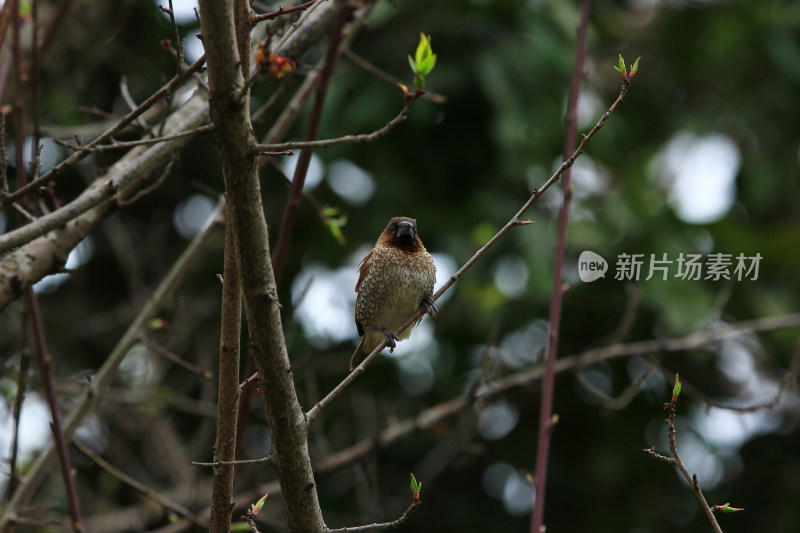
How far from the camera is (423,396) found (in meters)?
6.57

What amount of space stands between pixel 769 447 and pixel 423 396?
3086 mm

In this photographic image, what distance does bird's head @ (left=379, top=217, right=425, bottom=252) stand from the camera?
3.86 metres

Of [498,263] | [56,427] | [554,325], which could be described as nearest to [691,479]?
[554,325]

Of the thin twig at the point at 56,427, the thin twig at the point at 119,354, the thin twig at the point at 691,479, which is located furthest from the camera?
the thin twig at the point at 119,354

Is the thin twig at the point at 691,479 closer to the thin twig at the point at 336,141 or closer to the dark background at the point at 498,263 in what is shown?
the thin twig at the point at 336,141

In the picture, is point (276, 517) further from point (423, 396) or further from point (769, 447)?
point (769, 447)

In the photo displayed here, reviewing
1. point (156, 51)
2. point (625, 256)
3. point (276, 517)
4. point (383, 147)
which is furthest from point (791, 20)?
point (276, 517)

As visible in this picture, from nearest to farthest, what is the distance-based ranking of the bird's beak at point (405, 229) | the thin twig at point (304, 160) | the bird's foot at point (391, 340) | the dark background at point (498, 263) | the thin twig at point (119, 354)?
the thin twig at point (304, 160), the bird's foot at point (391, 340), the thin twig at point (119, 354), the bird's beak at point (405, 229), the dark background at point (498, 263)

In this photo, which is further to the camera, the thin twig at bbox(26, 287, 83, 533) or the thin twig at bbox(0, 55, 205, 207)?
the thin twig at bbox(26, 287, 83, 533)

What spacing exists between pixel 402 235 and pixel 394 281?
229 mm

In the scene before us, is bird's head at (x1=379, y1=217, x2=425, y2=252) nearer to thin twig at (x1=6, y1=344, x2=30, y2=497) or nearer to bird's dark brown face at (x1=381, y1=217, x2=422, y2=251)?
bird's dark brown face at (x1=381, y1=217, x2=422, y2=251)

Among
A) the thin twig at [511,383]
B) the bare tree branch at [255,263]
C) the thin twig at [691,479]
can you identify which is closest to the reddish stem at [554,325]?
the thin twig at [691,479]

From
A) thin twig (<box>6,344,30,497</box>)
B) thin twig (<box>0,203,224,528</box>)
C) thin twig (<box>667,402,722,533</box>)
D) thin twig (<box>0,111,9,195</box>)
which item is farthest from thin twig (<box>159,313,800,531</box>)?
thin twig (<box>0,111,9,195</box>)

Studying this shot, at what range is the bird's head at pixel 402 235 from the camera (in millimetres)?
3857
